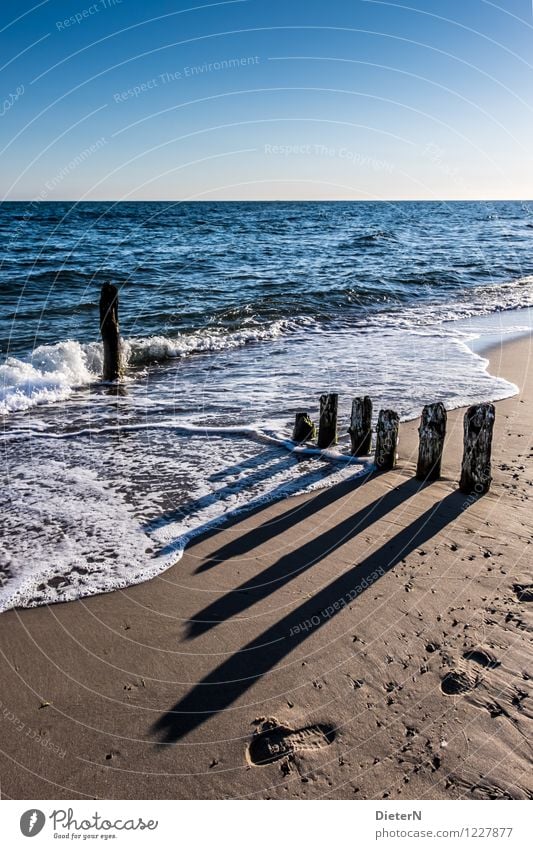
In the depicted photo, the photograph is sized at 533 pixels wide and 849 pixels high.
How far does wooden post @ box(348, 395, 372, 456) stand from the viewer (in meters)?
9.41

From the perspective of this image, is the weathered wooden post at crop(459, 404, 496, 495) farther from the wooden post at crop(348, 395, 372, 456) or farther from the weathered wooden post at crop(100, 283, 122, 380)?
the weathered wooden post at crop(100, 283, 122, 380)

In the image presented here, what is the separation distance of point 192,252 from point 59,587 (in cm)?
3511

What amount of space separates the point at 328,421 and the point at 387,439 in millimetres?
1236

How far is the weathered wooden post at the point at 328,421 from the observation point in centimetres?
969

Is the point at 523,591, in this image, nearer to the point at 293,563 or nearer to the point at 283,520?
the point at 293,563

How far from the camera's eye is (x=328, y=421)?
988 cm

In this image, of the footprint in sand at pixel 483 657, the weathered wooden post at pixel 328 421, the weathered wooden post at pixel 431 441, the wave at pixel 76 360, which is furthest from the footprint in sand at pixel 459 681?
the wave at pixel 76 360

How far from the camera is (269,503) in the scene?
8.11m

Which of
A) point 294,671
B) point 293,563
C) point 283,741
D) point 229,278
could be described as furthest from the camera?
point 229,278

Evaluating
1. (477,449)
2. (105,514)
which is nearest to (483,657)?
(477,449)

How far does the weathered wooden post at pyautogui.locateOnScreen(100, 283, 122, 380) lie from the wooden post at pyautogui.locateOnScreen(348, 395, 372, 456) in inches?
314

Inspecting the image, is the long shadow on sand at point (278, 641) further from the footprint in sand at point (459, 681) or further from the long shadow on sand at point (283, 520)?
the footprint in sand at point (459, 681)

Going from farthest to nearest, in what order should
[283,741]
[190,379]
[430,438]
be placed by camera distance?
[190,379], [430,438], [283,741]

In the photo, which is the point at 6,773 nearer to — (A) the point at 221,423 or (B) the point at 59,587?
(B) the point at 59,587
